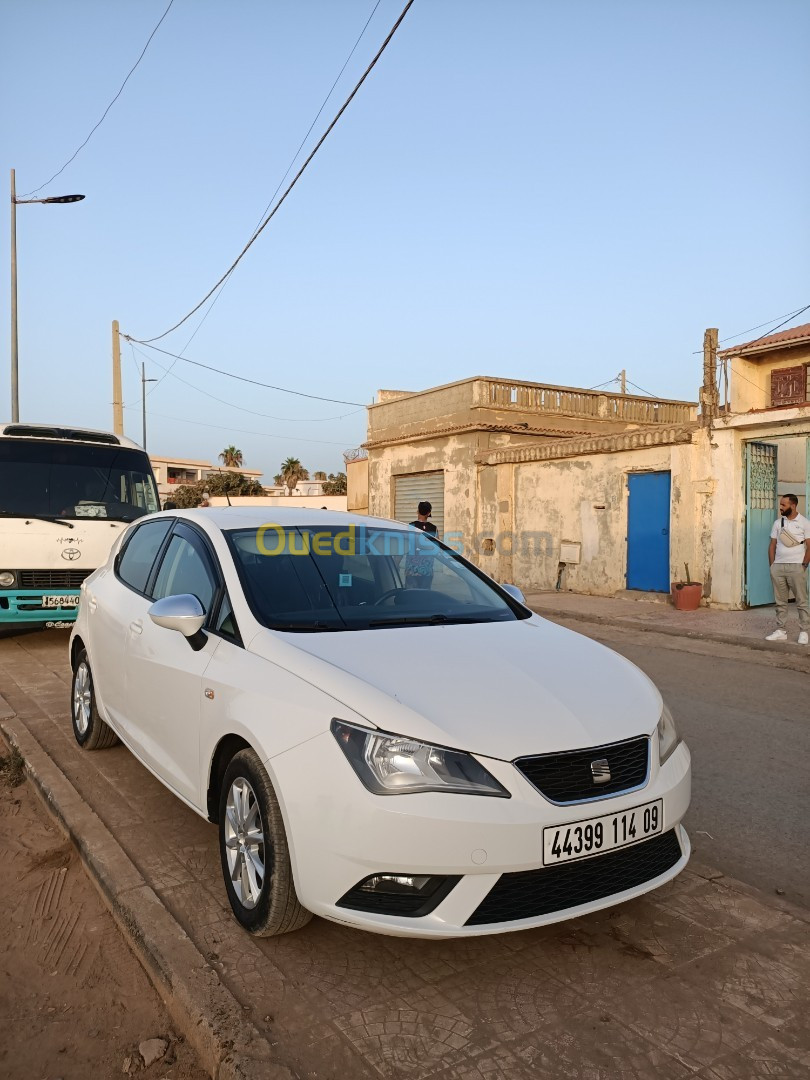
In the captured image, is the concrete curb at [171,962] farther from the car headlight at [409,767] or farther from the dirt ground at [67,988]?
the car headlight at [409,767]

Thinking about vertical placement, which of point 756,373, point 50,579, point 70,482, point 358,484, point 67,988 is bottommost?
point 67,988

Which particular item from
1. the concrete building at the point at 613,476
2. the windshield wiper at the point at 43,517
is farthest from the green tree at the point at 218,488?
the windshield wiper at the point at 43,517

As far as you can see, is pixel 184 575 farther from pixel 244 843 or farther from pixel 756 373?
pixel 756 373

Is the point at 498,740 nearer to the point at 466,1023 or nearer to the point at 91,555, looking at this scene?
the point at 466,1023

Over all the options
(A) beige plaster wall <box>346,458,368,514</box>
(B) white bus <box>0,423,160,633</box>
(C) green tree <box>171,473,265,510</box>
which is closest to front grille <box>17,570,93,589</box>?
(B) white bus <box>0,423,160,633</box>

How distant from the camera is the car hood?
264 centimetres

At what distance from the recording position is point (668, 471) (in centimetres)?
1535

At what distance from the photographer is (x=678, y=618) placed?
42.6 feet

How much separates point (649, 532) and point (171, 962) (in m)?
14.1

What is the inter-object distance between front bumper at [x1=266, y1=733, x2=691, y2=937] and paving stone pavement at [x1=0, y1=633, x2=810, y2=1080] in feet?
0.82

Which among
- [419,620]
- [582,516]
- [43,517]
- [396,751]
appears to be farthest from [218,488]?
[396,751]

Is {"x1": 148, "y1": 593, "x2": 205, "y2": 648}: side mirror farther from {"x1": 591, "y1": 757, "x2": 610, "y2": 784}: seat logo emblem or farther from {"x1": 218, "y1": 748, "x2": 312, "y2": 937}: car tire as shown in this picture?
{"x1": 591, "y1": 757, "x2": 610, "y2": 784}: seat logo emblem

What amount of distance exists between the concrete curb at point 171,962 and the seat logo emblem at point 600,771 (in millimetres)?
1223

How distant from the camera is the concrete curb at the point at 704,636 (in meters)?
9.48
